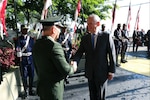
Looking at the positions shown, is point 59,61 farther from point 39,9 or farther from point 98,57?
point 39,9

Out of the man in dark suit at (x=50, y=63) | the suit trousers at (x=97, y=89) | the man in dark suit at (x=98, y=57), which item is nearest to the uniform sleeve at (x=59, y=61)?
the man in dark suit at (x=50, y=63)

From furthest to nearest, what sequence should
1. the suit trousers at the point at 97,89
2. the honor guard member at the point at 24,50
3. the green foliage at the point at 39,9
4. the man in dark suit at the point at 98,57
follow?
the green foliage at the point at 39,9 < the honor guard member at the point at 24,50 < the suit trousers at the point at 97,89 < the man in dark suit at the point at 98,57

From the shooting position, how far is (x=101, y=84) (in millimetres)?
5293

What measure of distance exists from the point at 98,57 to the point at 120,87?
13.8 ft

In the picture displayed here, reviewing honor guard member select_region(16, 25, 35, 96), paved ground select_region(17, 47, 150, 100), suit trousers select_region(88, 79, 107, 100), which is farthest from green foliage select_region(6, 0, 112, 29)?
suit trousers select_region(88, 79, 107, 100)

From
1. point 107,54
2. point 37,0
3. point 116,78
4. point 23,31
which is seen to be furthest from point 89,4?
point 107,54

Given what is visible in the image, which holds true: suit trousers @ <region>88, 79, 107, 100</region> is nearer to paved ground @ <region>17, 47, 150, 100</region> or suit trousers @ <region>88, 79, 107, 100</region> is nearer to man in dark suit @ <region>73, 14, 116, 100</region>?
man in dark suit @ <region>73, 14, 116, 100</region>

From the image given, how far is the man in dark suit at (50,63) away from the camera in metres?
3.84

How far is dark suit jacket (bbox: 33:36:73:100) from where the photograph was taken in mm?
3836

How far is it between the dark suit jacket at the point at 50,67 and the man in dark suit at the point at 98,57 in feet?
4.11

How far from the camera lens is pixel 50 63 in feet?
12.8

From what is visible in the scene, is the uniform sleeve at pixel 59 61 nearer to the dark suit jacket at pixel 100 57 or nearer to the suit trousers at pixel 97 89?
the dark suit jacket at pixel 100 57

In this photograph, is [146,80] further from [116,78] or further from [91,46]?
[91,46]

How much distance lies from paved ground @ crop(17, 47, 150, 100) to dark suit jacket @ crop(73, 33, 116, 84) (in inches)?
103
